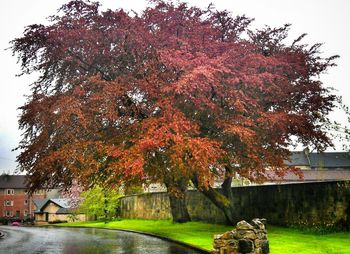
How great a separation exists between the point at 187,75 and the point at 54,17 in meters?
8.96

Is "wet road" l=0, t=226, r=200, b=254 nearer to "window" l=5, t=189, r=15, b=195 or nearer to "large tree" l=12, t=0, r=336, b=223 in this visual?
"large tree" l=12, t=0, r=336, b=223

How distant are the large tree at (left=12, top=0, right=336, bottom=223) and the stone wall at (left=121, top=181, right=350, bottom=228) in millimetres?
2588

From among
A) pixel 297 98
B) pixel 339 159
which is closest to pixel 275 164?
pixel 297 98

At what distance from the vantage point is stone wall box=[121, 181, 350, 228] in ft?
71.1

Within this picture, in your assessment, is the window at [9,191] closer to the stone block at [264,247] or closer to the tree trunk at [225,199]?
the tree trunk at [225,199]

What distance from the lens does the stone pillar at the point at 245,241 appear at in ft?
43.0

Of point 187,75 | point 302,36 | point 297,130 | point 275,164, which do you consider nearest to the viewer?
point 187,75

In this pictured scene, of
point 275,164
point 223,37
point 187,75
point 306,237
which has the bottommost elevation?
point 306,237

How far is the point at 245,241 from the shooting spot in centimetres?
1309

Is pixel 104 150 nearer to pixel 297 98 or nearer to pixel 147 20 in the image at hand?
pixel 147 20

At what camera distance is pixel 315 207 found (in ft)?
75.7

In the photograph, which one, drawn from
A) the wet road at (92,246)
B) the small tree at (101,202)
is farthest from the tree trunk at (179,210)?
the small tree at (101,202)

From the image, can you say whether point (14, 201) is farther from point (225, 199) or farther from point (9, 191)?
point (225, 199)

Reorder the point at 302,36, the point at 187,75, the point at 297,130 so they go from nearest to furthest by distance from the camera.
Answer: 1. the point at 187,75
2. the point at 297,130
3. the point at 302,36
